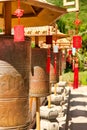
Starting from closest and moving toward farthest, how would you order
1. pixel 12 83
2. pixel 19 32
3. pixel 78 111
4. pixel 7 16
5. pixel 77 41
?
pixel 19 32
pixel 12 83
pixel 7 16
pixel 77 41
pixel 78 111

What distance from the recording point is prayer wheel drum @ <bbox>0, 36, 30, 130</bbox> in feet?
13.7

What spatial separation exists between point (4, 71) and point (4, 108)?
42 centimetres

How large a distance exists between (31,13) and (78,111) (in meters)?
8.40

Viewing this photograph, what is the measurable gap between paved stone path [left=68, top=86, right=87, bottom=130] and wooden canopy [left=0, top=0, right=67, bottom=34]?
5.07m

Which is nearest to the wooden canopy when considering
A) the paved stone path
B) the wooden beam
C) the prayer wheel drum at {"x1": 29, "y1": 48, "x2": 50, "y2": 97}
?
the wooden beam

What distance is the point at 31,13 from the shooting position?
19.2ft

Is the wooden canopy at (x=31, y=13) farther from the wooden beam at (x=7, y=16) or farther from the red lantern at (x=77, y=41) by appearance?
the red lantern at (x=77, y=41)

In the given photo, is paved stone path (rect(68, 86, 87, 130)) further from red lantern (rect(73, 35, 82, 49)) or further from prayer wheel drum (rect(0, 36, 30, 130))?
prayer wheel drum (rect(0, 36, 30, 130))

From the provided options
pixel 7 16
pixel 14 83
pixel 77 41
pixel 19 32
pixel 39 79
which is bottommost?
pixel 39 79

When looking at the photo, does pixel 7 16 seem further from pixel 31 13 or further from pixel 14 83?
pixel 31 13

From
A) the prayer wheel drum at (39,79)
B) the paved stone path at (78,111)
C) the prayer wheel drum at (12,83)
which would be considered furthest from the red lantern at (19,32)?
the paved stone path at (78,111)

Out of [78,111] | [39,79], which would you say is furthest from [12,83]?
[78,111]

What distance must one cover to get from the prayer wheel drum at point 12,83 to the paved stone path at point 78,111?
6.63 m

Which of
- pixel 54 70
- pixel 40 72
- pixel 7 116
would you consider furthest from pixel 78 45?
pixel 54 70
